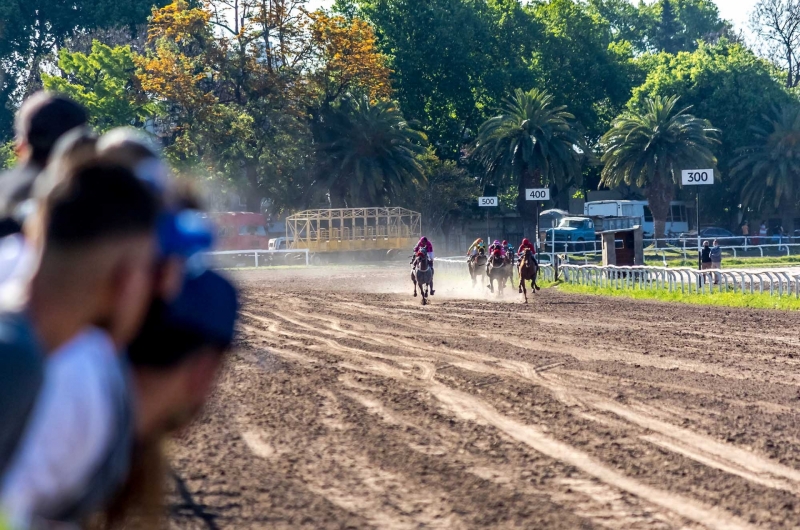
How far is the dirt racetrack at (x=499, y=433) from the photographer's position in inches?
261

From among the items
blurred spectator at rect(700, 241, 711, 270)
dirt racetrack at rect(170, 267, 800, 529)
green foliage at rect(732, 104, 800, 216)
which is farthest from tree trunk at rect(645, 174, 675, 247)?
dirt racetrack at rect(170, 267, 800, 529)

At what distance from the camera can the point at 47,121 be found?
3.52 metres

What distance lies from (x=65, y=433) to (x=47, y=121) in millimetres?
1882

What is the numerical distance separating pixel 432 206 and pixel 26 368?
221 ft

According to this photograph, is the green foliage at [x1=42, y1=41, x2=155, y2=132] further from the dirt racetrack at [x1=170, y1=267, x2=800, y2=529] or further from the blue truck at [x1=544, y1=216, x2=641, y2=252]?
the dirt racetrack at [x1=170, y1=267, x2=800, y2=529]

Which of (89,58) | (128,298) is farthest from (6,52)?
(128,298)

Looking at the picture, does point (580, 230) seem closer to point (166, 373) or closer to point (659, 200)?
point (659, 200)

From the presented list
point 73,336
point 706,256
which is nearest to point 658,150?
point 706,256

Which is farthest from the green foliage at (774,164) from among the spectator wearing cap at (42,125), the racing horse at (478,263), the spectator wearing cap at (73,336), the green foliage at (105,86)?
the spectator wearing cap at (73,336)

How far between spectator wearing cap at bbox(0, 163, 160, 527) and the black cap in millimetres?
1646

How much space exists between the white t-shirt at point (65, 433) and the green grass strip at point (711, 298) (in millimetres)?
23739

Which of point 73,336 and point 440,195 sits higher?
point 440,195

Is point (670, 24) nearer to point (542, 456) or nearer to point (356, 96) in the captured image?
point (356, 96)

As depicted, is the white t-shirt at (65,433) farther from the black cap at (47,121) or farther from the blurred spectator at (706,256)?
the blurred spectator at (706,256)
